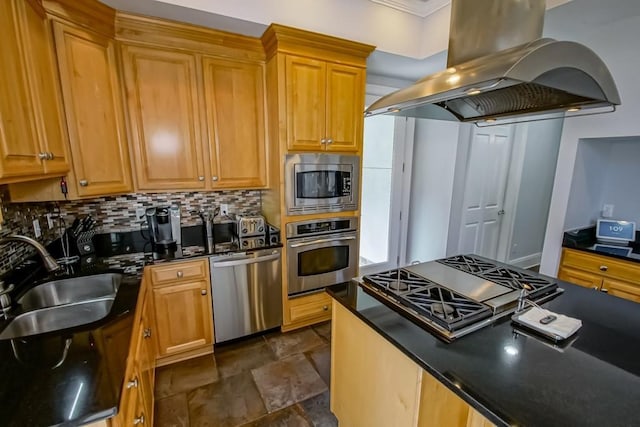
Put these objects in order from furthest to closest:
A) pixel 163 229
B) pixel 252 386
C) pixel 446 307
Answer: pixel 163 229, pixel 252 386, pixel 446 307

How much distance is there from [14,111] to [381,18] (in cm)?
251

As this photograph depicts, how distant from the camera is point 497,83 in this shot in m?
0.81

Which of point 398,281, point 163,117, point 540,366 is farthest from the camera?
point 163,117

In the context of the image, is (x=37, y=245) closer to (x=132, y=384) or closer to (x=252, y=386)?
(x=132, y=384)

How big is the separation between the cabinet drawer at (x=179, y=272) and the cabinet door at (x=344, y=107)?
1391 mm

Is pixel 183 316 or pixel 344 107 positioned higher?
pixel 344 107

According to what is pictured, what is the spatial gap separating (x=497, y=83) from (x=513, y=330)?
2.93ft

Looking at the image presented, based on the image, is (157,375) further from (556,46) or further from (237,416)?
(556,46)

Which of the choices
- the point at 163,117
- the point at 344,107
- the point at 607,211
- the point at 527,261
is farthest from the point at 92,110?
the point at 527,261

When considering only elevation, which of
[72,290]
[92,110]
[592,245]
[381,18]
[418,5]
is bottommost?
[72,290]

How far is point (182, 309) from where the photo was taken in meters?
2.16

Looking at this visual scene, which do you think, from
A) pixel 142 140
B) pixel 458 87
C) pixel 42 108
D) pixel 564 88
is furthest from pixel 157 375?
pixel 564 88

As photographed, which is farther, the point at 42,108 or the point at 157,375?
the point at 157,375

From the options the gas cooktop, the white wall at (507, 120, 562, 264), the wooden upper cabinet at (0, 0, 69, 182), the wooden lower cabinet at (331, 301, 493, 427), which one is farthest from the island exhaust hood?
the white wall at (507, 120, 562, 264)
